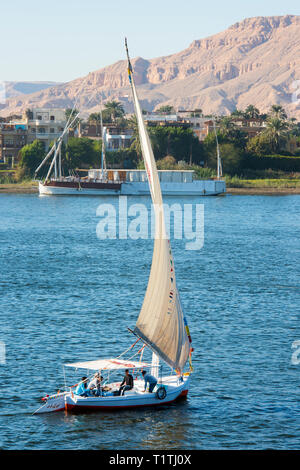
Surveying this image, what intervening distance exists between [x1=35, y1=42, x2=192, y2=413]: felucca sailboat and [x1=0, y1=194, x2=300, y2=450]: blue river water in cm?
57

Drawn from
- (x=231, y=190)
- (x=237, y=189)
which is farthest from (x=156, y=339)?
(x=237, y=189)

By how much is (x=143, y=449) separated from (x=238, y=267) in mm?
48613

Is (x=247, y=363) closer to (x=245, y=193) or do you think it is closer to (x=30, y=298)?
(x=30, y=298)

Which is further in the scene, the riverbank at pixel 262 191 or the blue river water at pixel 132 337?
the riverbank at pixel 262 191

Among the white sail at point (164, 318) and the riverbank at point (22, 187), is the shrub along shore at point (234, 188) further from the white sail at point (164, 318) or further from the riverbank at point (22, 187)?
the white sail at point (164, 318)

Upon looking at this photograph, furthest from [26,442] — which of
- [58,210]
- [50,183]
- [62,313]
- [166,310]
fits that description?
[50,183]

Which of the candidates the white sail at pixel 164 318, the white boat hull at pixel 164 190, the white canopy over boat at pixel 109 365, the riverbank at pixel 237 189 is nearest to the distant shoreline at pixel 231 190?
the riverbank at pixel 237 189

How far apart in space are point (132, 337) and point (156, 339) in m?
11.4

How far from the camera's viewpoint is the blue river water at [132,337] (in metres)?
30.7

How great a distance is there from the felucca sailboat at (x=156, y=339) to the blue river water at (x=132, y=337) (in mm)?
571

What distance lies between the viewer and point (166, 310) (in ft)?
112

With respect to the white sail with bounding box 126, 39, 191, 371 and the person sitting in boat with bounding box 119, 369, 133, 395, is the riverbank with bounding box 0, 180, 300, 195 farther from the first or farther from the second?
the person sitting in boat with bounding box 119, 369, 133, 395

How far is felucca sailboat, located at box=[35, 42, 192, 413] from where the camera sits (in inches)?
1265

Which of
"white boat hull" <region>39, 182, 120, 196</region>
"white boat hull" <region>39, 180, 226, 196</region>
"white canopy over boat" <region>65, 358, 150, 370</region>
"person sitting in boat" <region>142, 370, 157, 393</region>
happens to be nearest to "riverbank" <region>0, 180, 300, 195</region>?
"white boat hull" <region>39, 180, 226, 196</region>
